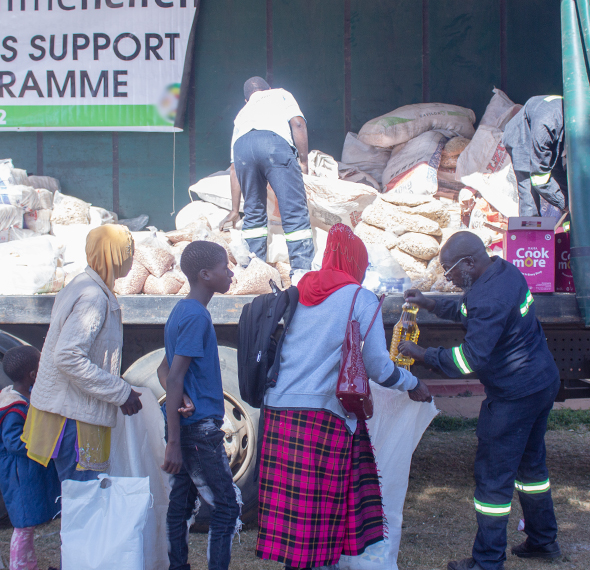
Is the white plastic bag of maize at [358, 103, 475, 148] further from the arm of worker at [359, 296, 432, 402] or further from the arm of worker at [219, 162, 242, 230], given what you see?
the arm of worker at [359, 296, 432, 402]

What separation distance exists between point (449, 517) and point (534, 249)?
144 cm

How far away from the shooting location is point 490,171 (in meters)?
3.89

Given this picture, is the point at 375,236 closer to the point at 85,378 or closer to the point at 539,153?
the point at 539,153

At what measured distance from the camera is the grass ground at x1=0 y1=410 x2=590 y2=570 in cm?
256

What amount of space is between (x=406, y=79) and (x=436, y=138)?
2.28ft

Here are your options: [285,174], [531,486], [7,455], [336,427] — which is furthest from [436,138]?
[7,455]

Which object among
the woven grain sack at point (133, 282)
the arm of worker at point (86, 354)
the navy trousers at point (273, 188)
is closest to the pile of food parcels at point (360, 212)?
the woven grain sack at point (133, 282)

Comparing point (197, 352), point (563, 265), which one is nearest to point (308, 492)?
point (197, 352)

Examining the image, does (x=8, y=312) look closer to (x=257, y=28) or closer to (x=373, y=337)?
(x=373, y=337)

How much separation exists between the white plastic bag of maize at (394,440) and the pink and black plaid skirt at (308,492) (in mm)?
286

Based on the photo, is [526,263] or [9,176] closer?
[526,263]

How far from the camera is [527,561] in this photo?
2535mm

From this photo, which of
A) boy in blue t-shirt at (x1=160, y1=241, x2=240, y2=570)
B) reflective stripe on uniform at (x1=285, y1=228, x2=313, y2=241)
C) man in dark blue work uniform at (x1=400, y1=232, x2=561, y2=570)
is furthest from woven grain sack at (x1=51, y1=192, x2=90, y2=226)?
man in dark blue work uniform at (x1=400, y1=232, x2=561, y2=570)

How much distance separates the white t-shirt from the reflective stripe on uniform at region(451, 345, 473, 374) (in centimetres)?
170
